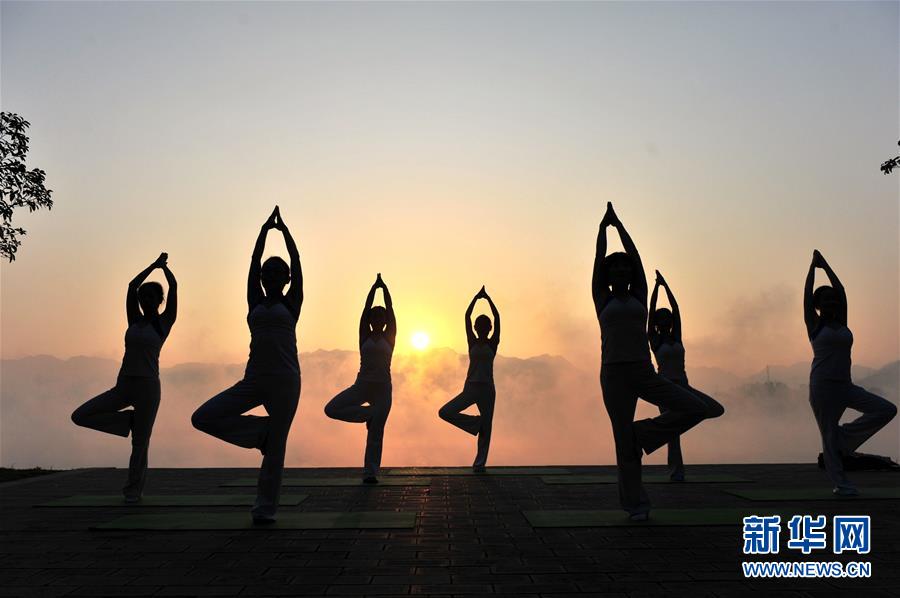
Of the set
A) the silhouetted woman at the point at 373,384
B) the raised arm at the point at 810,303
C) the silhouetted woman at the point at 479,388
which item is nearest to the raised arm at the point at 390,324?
the silhouetted woman at the point at 373,384

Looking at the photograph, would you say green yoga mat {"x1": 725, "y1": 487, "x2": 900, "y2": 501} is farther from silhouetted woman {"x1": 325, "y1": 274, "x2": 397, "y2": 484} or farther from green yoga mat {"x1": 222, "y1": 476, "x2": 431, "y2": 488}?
silhouetted woman {"x1": 325, "y1": 274, "x2": 397, "y2": 484}

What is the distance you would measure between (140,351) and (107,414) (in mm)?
1005

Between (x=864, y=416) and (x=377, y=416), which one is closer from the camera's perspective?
(x=864, y=416)

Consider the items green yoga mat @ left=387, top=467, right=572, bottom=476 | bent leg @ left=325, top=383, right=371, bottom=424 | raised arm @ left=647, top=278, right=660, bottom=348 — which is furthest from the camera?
green yoga mat @ left=387, top=467, right=572, bottom=476

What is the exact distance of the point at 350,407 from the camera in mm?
13117

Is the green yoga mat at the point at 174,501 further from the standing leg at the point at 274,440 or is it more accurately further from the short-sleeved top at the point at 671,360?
the short-sleeved top at the point at 671,360

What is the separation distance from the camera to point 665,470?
15.1 metres

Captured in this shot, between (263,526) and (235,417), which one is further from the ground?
(235,417)

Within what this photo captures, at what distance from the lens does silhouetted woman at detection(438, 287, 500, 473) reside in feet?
48.9

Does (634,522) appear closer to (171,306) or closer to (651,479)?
(651,479)

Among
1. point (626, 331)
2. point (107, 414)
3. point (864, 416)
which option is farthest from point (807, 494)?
point (107, 414)

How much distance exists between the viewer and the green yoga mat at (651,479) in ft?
41.1

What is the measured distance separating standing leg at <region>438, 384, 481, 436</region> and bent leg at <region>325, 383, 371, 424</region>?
84.6 inches

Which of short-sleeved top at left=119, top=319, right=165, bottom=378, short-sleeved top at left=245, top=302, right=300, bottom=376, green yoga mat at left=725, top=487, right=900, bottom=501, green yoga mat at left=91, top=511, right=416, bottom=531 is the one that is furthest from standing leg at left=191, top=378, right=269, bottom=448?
green yoga mat at left=725, top=487, right=900, bottom=501
